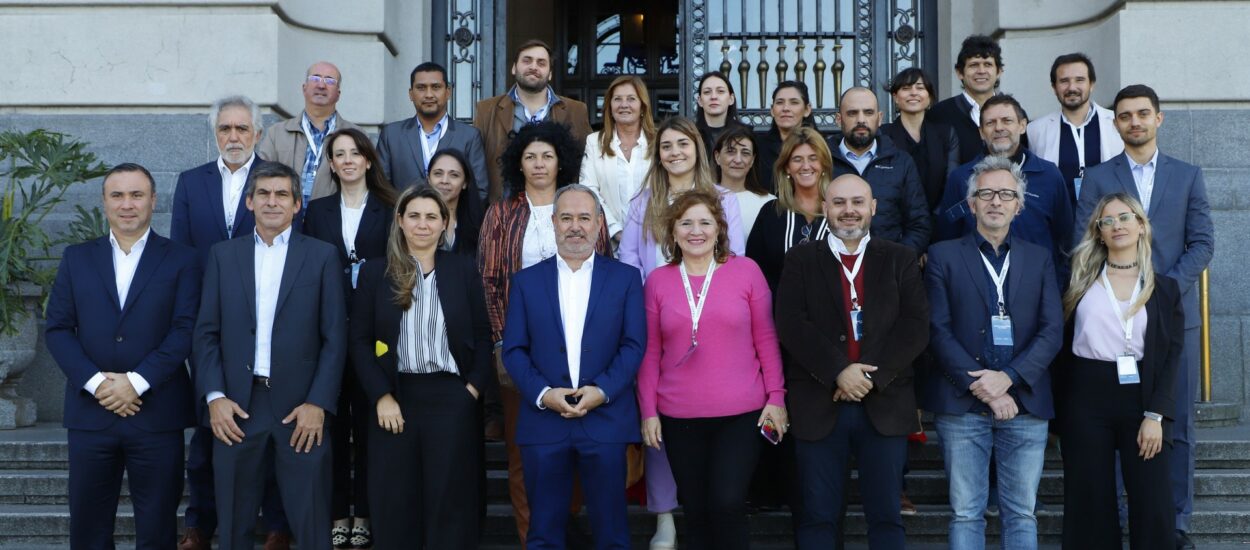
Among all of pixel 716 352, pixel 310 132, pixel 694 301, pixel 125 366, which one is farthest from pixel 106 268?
pixel 716 352

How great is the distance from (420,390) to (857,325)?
188 cm

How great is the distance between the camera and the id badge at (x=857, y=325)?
5.22 meters

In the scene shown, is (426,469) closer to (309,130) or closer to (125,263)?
(125,263)

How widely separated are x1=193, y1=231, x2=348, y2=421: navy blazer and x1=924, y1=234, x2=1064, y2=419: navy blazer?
2564 mm

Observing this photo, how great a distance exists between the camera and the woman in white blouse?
6.39m

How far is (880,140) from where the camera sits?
251 inches

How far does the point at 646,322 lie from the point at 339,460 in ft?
5.27

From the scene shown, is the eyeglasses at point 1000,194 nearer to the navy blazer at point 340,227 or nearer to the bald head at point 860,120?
the bald head at point 860,120

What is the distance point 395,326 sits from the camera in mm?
5281

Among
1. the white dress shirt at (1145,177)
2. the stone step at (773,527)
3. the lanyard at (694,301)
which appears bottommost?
the stone step at (773,527)

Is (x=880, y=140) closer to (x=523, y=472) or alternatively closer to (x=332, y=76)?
(x=523, y=472)

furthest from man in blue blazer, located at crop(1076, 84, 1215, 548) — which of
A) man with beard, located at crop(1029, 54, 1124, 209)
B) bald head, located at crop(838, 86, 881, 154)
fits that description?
bald head, located at crop(838, 86, 881, 154)

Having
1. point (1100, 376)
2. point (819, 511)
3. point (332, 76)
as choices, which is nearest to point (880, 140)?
point (1100, 376)

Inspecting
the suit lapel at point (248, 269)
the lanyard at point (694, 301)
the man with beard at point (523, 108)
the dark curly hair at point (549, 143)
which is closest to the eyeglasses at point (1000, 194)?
the lanyard at point (694, 301)
